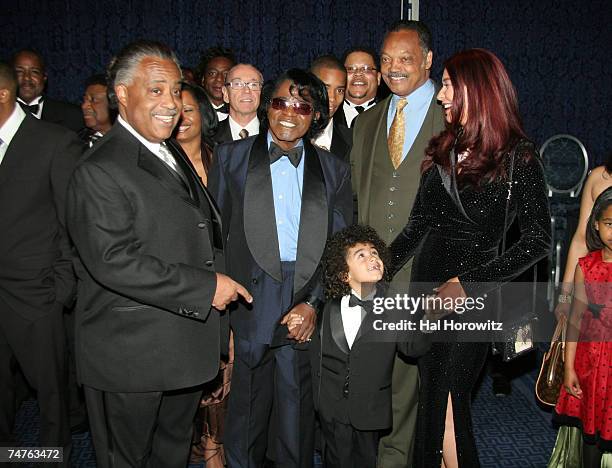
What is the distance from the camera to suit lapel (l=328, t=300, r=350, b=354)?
263cm

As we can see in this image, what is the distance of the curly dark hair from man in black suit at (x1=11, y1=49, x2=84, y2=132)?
9.50ft

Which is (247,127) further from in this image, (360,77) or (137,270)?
(137,270)

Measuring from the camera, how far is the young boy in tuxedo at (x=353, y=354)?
2600 millimetres

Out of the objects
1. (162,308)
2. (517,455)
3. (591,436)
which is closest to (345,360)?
(162,308)

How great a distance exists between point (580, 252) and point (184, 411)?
208 centimetres

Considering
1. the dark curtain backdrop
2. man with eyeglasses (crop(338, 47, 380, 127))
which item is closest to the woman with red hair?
man with eyeglasses (crop(338, 47, 380, 127))

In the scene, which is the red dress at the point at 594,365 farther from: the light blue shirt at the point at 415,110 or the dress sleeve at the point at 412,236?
the light blue shirt at the point at 415,110

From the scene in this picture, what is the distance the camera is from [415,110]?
3.14 meters

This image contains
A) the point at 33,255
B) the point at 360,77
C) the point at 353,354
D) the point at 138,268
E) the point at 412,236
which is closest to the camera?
Result: the point at 138,268

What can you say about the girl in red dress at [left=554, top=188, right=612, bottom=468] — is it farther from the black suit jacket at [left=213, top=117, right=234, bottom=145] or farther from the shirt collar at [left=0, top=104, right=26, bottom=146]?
the shirt collar at [left=0, top=104, right=26, bottom=146]

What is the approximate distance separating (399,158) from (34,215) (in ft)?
5.73

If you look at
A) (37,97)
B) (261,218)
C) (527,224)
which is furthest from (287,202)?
(37,97)

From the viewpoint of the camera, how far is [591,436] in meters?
2.86

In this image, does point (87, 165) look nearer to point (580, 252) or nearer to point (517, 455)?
point (580, 252)
